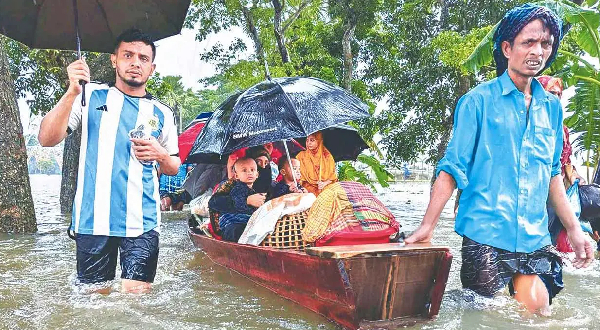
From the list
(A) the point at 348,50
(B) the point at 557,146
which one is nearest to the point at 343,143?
(B) the point at 557,146

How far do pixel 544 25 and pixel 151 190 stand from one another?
274 centimetres

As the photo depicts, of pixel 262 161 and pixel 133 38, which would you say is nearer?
pixel 133 38

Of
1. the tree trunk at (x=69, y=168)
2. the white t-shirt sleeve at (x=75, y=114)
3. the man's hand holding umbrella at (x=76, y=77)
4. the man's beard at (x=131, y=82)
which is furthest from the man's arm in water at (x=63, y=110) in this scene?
the tree trunk at (x=69, y=168)

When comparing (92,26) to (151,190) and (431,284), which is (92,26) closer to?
(151,190)

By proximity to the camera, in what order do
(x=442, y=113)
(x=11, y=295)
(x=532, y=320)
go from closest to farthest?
(x=532, y=320) → (x=11, y=295) → (x=442, y=113)

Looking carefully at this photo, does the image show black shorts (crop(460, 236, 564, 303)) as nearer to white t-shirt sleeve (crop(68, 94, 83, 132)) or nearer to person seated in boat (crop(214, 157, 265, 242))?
person seated in boat (crop(214, 157, 265, 242))

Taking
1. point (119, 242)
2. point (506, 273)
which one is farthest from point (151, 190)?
point (506, 273)

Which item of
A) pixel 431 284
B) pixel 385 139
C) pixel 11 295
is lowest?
pixel 11 295

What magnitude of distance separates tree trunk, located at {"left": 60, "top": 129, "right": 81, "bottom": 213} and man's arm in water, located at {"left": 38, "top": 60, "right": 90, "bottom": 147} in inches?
295

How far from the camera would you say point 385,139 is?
17.2 metres

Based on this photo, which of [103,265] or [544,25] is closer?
[544,25]

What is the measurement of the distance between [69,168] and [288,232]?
321 inches

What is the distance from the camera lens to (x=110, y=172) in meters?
3.42

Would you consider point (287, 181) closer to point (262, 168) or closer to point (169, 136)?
point (262, 168)
